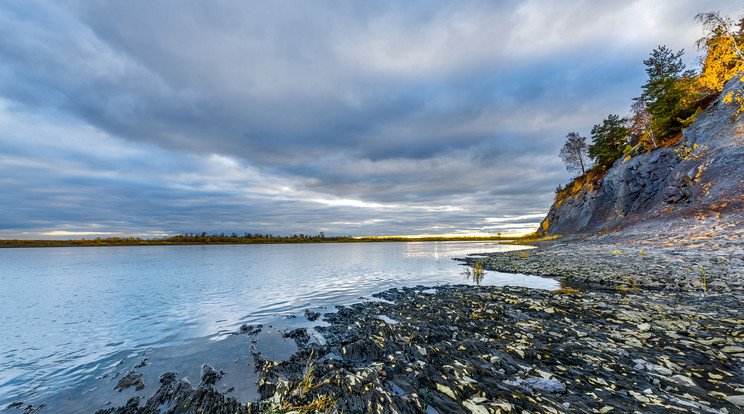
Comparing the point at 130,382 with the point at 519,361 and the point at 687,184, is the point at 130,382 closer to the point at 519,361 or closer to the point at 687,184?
the point at 519,361

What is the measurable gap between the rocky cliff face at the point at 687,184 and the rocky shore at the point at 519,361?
19308mm

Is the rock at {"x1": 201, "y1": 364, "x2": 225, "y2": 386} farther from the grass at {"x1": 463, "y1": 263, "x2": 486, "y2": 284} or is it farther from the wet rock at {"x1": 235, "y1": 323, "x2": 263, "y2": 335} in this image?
the grass at {"x1": 463, "y1": 263, "x2": 486, "y2": 284}

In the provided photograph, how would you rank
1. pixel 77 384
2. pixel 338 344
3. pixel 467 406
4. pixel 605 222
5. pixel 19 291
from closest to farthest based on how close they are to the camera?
pixel 467 406
pixel 77 384
pixel 338 344
pixel 19 291
pixel 605 222

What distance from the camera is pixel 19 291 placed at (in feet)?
79.3

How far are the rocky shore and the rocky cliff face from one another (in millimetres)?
19308

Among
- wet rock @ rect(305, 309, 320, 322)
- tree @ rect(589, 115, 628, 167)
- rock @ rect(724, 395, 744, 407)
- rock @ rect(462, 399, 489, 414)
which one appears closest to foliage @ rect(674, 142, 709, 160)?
tree @ rect(589, 115, 628, 167)

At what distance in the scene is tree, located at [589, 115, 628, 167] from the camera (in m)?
53.3

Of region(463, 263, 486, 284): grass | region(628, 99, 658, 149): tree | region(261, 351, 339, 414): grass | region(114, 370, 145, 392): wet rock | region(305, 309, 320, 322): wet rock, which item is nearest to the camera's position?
region(261, 351, 339, 414): grass

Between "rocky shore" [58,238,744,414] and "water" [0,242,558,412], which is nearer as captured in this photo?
"rocky shore" [58,238,744,414]

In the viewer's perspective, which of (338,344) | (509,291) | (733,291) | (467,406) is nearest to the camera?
(467,406)

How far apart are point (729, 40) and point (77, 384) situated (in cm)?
6005

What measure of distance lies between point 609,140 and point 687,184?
32.8m

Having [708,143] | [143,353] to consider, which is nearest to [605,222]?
[708,143]

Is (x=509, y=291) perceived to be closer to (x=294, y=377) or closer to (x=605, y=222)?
(x=294, y=377)
